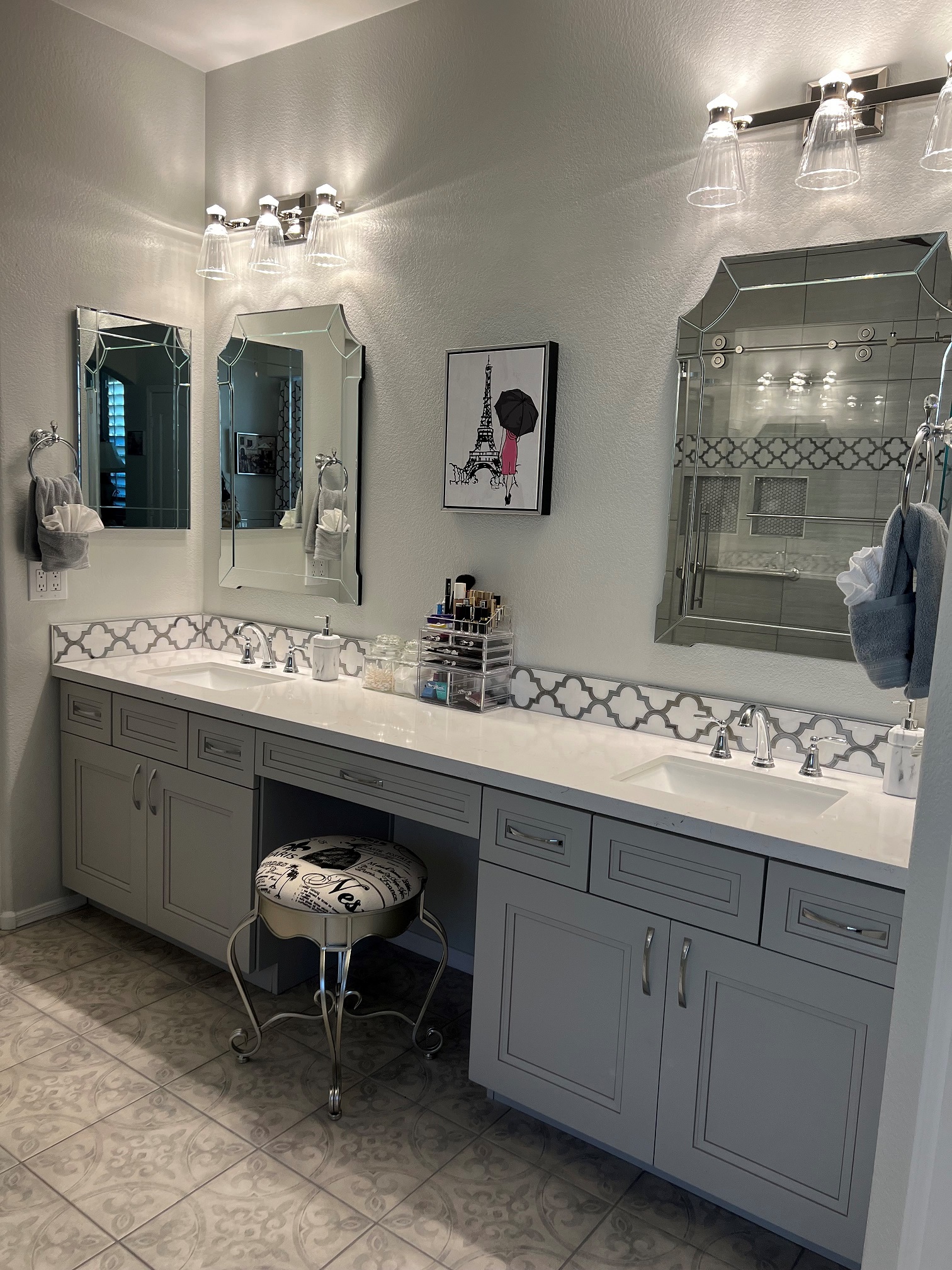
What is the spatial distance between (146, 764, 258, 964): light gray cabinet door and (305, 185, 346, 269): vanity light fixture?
1.67m

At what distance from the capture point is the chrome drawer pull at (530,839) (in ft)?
6.50

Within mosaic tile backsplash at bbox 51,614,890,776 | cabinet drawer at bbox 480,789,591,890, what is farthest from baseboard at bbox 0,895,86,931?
cabinet drawer at bbox 480,789,591,890

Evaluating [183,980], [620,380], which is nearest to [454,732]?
[620,380]

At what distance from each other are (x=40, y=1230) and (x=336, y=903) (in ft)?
2.70

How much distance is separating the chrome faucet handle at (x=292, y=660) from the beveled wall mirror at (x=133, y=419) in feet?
2.23

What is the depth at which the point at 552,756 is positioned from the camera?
7.17 feet

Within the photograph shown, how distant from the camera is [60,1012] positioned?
2561 mm

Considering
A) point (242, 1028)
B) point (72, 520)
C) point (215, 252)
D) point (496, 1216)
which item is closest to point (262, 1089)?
point (242, 1028)

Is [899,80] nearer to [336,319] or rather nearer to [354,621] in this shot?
[336,319]

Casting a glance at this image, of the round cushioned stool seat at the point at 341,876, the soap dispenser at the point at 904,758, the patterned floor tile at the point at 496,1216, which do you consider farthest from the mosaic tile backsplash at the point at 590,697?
the patterned floor tile at the point at 496,1216

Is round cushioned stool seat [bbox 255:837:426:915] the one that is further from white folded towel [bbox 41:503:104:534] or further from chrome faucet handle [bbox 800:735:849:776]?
white folded towel [bbox 41:503:104:534]

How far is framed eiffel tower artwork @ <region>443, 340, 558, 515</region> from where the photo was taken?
2.57 metres

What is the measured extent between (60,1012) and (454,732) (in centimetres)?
136

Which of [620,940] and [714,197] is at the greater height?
[714,197]
